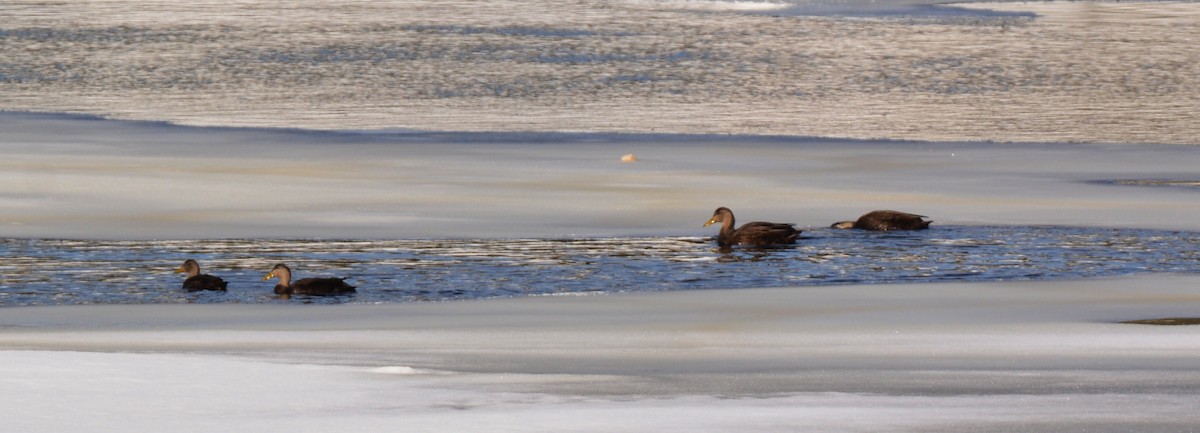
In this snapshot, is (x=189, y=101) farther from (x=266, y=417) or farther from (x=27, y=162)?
(x=266, y=417)

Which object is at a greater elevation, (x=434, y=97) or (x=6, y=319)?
(x=434, y=97)

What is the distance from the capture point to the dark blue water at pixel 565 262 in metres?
9.22

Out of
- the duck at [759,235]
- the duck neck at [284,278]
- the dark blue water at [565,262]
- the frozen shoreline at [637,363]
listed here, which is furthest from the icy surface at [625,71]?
the frozen shoreline at [637,363]

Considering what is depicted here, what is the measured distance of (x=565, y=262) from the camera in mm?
10062

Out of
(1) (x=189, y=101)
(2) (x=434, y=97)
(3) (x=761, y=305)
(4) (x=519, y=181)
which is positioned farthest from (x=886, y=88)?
(3) (x=761, y=305)

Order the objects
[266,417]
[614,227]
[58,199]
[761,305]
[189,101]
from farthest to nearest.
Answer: [189,101]
[58,199]
[614,227]
[761,305]
[266,417]

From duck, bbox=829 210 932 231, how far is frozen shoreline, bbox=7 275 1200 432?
6.16ft

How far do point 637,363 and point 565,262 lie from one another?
2.88 meters

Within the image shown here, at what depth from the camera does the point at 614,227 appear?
11633mm

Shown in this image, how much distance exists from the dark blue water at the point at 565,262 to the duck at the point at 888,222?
6 cm

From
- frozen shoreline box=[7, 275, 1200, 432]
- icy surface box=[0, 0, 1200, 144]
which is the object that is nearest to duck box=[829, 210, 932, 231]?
frozen shoreline box=[7, 275, 1200, 432]

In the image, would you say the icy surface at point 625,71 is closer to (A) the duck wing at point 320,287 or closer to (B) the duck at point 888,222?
(B) the duck at point 888,222

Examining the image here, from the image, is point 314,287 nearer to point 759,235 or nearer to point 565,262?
point 565,262

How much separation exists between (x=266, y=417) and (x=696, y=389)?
4.78ft
